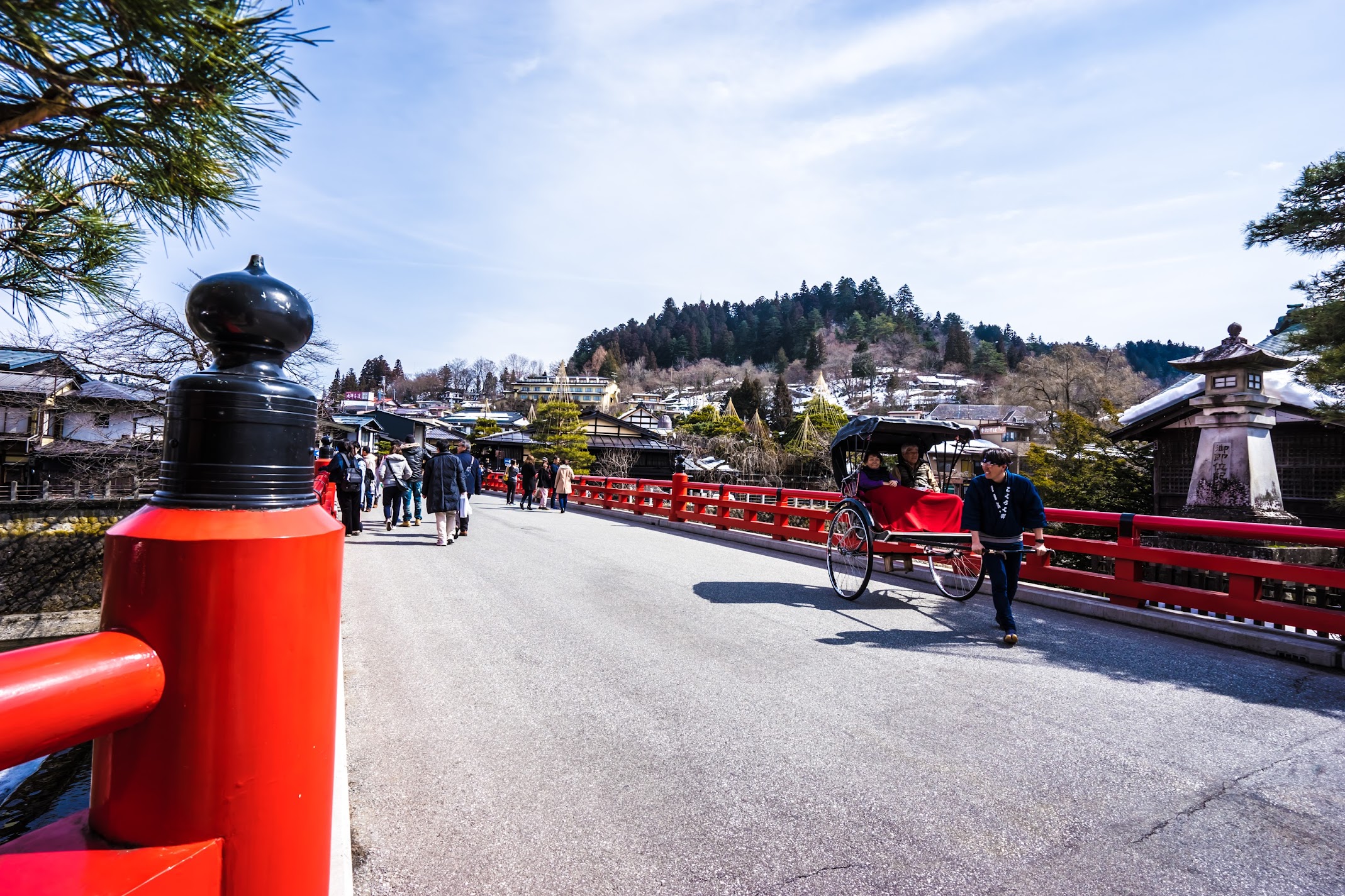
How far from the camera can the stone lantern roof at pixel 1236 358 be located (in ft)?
32.0

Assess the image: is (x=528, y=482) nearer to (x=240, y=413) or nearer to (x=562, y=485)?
(x=562, y=485)

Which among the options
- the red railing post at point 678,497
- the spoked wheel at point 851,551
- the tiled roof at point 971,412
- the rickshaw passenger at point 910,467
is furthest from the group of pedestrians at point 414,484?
the tiled roof at point 971,412

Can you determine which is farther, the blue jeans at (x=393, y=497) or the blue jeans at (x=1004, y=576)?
the blue jeans at (x=393, y=497)

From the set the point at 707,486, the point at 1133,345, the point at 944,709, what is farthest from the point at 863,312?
the point at 944,709

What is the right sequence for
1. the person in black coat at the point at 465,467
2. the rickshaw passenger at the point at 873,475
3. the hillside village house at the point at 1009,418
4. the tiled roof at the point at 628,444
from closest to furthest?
1. the rickshaw passenger at the point at 873,475
2. the person in black coat at the point at 465,467
3. the hillside village house at the point at 1009,418
4. the tiled roof at the point at 628,444

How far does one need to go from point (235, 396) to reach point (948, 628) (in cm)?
628

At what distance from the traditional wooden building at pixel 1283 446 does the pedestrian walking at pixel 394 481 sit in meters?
15.1

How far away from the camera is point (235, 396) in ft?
4.08

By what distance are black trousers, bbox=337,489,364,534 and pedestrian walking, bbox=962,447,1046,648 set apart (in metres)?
10.9

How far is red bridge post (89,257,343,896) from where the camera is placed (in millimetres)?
1070

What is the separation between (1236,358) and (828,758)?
1010 cm

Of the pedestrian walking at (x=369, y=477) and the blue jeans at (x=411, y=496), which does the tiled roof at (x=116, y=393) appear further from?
the blue jeans at (x=411, y=496)

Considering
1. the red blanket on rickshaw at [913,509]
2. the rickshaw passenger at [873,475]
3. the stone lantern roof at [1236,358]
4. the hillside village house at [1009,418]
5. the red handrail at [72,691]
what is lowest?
the red blanket on rickshaw at [913,509]

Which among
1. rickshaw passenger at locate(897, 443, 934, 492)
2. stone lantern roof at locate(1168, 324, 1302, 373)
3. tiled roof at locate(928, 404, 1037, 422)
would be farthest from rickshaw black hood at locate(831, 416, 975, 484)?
tiled roof at locate(928, 404, 1037, 422)
